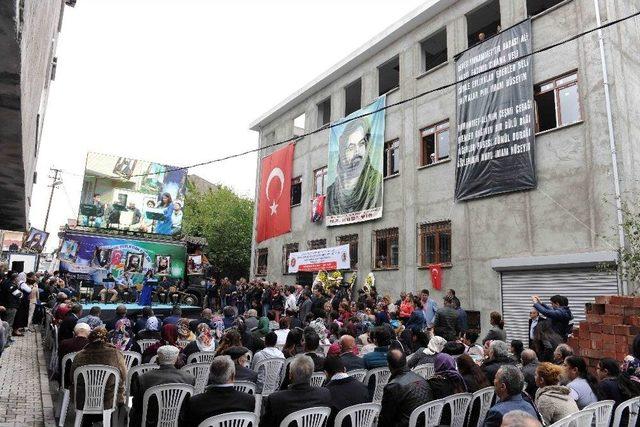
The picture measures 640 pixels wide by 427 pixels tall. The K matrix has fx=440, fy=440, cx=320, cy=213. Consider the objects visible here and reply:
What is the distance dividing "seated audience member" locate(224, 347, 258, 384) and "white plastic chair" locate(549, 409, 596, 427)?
3417mm

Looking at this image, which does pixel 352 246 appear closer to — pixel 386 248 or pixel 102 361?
pixel 386 248

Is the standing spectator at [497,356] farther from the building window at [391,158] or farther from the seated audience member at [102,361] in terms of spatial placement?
the building window at [391,158]

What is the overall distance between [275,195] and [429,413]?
2094cm

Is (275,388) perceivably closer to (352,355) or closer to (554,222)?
(352,355)

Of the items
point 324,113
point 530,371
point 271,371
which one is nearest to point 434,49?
point 324,113

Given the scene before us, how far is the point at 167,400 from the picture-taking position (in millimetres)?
4387

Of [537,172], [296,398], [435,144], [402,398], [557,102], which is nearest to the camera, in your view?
[296,398]

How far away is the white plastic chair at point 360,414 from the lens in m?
3.87

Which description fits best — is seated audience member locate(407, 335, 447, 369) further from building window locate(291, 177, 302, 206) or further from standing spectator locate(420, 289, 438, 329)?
building window locate(291, 177, 302, 206)

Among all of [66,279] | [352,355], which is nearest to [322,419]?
[352,355]

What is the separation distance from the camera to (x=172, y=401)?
4410mm

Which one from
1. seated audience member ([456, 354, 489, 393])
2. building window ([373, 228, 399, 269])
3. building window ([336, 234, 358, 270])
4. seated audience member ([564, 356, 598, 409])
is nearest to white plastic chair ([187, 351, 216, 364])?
seated audience member ([456, 354, 489, 393])

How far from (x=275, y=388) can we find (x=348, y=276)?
12207 mm

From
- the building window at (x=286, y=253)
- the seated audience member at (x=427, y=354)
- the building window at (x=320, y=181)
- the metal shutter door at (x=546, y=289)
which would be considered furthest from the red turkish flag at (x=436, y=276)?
the building window at (x=286, y=253)
